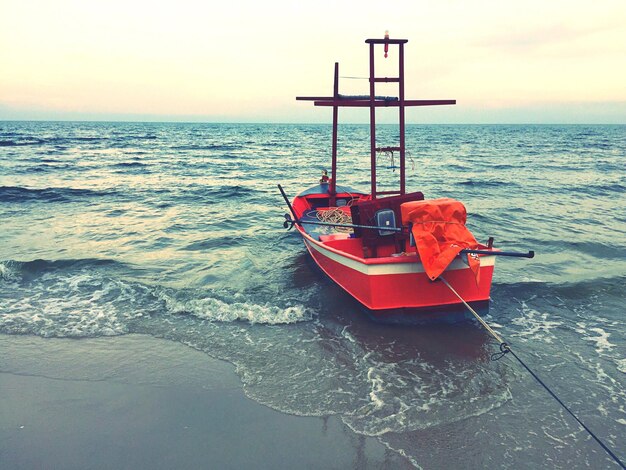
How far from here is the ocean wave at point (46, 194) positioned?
22.4 m

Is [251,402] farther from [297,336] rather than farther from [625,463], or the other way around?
[625,463]

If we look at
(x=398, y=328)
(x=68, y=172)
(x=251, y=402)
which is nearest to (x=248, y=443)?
(x=251, y=402)

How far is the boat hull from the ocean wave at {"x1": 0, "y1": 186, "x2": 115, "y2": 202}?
65.8 feet

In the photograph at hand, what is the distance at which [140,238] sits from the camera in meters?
15.5

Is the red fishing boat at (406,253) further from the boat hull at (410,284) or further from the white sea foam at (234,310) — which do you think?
the white sea foam at (234,310)

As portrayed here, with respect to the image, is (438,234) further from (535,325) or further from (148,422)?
(148,422)

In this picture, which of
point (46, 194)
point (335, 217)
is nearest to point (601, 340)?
point (335, 217)

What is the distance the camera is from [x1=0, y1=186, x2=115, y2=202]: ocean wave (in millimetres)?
22359

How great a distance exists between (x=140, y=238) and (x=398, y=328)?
1058 centimetres

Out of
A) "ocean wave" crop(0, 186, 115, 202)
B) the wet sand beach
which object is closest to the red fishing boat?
the wet sand beach

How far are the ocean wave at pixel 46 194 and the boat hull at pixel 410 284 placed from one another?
65.8 feet

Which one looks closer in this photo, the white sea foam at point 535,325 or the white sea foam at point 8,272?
the white sea foam at point 535,325

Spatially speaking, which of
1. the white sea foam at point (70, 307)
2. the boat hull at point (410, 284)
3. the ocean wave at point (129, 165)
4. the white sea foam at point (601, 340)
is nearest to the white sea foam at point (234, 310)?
the white sea foam at point (70, 307)

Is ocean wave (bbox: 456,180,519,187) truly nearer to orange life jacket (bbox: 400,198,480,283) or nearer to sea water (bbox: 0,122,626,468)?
sea water (bbox: 0,122,626,468)
